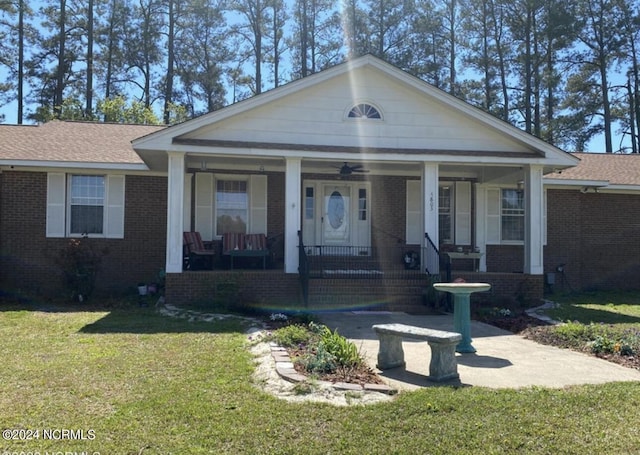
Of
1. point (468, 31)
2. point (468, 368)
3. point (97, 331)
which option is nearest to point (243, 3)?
point (468, 31)

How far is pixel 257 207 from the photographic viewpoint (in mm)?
13859

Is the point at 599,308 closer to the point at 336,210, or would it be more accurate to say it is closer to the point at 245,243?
the point at 336,210

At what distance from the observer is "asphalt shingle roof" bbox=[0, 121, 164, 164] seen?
12.8 m

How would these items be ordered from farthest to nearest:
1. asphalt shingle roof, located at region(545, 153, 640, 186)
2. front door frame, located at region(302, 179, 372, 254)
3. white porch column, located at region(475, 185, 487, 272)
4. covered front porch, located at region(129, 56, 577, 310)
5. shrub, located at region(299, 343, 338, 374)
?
asphalt shingle roof, located at region(545, 153, 640, 186), white porch column, located at region(475, 185, 487, 272), front door frame, located at region(302, 179, 372, 254), covered front porch, located at region(129, 56, 577, 310), shrub, located at region(299, 343, 338, 374)

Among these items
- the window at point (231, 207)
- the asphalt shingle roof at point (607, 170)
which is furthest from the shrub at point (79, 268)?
the asphalt shingle roof at point (607, 170)

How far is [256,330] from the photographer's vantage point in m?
8.31

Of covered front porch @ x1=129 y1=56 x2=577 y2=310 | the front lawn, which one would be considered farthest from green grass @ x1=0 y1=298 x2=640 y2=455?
covered front porch @ x1=129 y1=56 x2=577 y2=310

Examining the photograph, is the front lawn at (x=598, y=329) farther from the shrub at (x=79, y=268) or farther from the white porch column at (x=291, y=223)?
the shrub at (x=79, y=268)

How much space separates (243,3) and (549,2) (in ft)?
57.6

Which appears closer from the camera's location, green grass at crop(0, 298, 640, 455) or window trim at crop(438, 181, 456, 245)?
green grass at crop(0, 298, 640, 455)

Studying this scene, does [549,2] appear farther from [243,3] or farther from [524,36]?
[243,3]

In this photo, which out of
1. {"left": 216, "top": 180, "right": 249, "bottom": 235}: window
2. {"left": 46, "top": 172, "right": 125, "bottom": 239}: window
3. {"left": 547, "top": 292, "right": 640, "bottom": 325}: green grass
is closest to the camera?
{"left": 547, "top": 292, "right": 640, "bottom": 325}: green grass

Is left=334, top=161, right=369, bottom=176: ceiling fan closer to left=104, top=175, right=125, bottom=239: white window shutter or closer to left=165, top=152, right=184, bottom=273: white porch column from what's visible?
left=165, top=152, right=184, bottom=273: white porch column

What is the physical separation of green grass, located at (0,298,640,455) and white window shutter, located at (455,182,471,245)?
31.3ft
